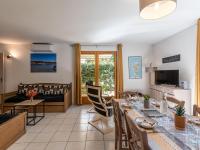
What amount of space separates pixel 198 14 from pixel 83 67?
168 inches

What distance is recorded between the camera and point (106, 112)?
11.0ft

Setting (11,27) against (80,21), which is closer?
(80,21)

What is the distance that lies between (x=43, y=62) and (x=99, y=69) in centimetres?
231

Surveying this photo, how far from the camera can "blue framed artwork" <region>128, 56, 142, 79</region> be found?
6.32 metres

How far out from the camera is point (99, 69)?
628cm

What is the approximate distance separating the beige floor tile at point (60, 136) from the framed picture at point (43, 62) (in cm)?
339

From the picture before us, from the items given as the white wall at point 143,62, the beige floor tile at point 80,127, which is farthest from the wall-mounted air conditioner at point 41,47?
the beige floor tile at point 80,127

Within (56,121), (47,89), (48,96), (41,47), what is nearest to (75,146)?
(56,121)

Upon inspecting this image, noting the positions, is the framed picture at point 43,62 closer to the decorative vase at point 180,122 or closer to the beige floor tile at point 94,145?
the beige floor tile at point 94,145

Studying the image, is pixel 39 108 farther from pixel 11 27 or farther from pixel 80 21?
pixel 80 21

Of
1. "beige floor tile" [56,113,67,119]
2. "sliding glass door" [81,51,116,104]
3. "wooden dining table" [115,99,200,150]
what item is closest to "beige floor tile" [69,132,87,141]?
"beige floor tile" [56,113,67,119]

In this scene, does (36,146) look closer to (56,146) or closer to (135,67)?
(56,146)

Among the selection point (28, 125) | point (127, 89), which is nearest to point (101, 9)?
point (28, 125)

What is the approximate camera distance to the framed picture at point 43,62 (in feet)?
19.8
